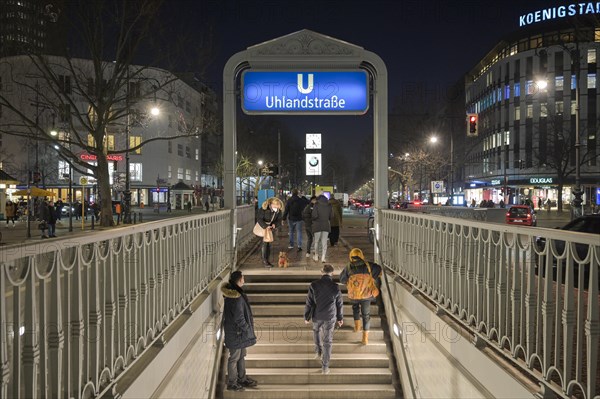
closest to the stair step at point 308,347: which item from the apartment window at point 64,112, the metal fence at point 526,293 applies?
the metal fence at point 526,293

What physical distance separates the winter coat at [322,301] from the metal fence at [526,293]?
1.55 metres

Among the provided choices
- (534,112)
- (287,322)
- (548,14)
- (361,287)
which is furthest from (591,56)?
(287,322)

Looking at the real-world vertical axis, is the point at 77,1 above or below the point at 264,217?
above

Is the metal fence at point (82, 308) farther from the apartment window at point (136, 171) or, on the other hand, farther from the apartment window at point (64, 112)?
the apartment window at point (136, 171)

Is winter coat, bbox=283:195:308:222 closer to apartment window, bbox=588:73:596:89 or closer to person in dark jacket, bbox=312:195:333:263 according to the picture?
person in dark jacket, bbox=312:195:333:263

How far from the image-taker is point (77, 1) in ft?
77.4

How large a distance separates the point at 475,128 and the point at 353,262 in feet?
66.8

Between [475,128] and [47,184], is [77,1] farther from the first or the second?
[47,184]

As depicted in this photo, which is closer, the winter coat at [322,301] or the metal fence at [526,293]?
the metal fence at [526,293]

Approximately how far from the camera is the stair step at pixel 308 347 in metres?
8.74

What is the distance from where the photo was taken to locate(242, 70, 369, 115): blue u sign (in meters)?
10.8

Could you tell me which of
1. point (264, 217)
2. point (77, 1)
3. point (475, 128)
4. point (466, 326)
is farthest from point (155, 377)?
point (475, 128)

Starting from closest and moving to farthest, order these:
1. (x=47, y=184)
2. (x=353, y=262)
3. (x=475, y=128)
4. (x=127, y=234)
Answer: (x=127, y=234) < (x=353, y=262) < (x=475, y=128) < (x=47, y=184)

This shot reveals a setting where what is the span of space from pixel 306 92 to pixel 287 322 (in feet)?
15.1
